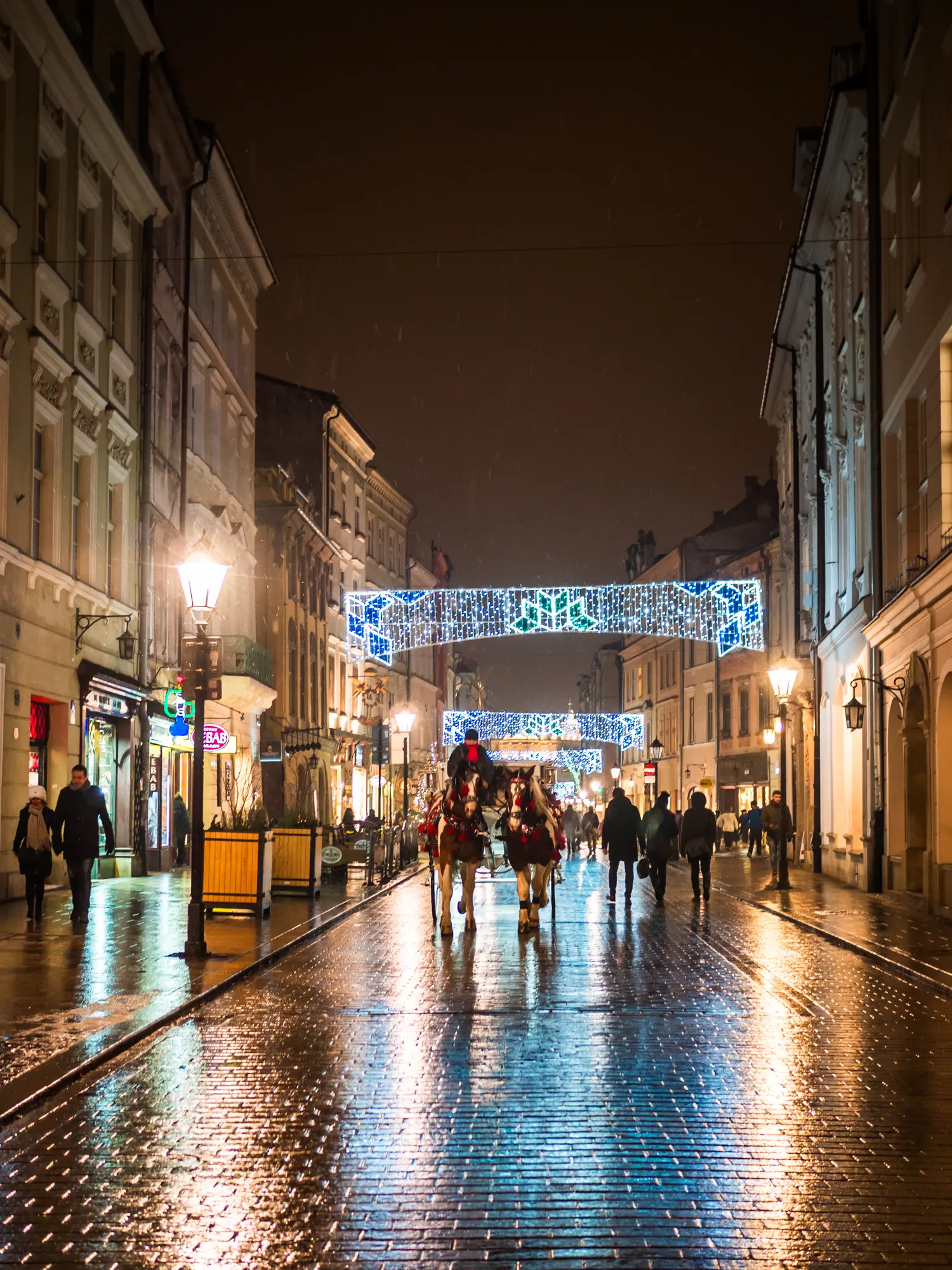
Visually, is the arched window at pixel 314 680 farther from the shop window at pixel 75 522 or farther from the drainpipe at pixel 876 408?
the drainpipe at pixel 876 408

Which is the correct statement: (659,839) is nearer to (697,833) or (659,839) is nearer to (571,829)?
(697,833)

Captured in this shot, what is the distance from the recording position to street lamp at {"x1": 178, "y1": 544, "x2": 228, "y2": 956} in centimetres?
1552

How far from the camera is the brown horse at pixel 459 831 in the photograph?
18.1m

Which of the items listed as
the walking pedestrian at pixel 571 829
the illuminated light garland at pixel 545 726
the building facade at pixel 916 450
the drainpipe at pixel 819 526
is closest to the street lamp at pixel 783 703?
the building facade at pixel 916 450

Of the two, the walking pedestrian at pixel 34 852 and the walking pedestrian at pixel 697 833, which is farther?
the walking pedestrian at pixel 697 833

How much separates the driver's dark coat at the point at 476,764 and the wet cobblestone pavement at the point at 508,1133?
4.27 metres

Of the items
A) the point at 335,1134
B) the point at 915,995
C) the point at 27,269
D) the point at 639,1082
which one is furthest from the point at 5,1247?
the point at 27,269

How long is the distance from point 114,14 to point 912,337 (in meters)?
15.3

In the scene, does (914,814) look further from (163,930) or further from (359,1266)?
(359,1266)

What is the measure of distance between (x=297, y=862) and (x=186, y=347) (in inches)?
582

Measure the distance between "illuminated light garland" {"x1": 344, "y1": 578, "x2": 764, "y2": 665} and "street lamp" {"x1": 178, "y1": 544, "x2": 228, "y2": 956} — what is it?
25828 mm

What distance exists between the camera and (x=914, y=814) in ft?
83.6

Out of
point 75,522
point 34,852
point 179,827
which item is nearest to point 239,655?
point 179,827

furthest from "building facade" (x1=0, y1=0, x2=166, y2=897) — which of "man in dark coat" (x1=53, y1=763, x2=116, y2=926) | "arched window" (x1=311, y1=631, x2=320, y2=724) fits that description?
"arched window" (x1=311, y1=631, x2=320, y2=724)
